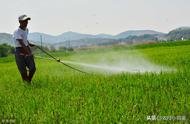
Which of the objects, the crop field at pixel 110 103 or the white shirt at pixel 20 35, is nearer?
the crop field at pixel 110 103

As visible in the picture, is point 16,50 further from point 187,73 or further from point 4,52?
point 4,52

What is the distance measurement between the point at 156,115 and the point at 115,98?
1.26 meters

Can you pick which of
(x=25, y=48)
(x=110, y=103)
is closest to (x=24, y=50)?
(x=25, y=48)

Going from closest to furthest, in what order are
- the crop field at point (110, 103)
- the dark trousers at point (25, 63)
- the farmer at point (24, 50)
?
the crop field at point (110, 103), the farmer at point (24, 50), the dark trousers at point (25, 63)

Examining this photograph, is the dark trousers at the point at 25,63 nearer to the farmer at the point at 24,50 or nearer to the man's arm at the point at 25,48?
the farmer at the point at 24,50

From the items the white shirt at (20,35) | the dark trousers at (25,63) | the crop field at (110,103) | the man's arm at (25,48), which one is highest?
the white shirt at (20,35)

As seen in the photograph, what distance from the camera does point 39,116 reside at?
5.17 meters

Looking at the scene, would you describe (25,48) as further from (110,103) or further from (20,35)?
(110,103)

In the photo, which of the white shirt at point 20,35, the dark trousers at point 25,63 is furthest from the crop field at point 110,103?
the white shirt at point 20,35

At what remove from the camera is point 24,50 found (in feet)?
29.1

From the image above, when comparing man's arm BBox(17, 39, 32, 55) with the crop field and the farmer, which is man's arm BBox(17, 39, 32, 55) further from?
the crop field

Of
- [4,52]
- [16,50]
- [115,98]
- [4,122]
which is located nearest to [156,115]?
[115,98]

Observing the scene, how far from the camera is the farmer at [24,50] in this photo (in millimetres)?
8617

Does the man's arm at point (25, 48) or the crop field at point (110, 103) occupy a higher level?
the man's arm at point (25, 48)
